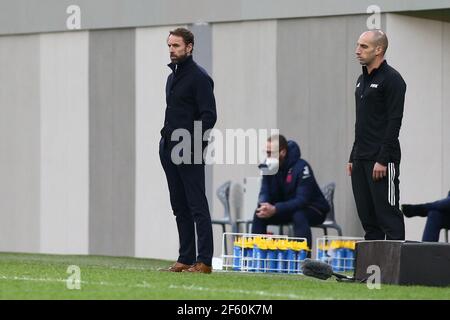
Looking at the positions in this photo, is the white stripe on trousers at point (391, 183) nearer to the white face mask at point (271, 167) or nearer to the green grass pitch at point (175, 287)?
the green grass pitch at point (175, 287)

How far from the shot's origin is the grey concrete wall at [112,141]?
17625 mm

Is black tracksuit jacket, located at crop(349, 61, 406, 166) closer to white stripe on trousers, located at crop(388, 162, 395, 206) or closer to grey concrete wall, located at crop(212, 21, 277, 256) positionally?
white stripe on trousers, located at crop(388, 162, 395, 206)

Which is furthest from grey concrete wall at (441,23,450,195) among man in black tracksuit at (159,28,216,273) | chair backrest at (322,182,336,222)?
man in black tracksuit at (159,28,216,273)

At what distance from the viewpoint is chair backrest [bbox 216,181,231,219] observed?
1627 centimetres

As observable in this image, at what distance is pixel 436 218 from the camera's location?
13.7 meters

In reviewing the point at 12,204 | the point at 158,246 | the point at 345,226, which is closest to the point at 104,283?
the point at 345,226

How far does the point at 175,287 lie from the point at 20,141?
32.8ft

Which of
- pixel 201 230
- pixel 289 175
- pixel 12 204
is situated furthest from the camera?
pixel 12 204

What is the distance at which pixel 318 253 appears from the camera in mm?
14883

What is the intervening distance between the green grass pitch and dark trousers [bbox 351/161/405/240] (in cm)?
55

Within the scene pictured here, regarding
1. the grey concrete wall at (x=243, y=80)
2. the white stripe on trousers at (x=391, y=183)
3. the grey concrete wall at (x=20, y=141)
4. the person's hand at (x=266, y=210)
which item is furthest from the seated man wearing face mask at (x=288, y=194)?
the grey concrete wall at (x=20, y=141)

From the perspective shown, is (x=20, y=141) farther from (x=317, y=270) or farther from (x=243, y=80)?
(x=317, y=270)

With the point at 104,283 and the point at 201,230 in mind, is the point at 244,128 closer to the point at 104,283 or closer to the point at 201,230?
the point at 201,230
